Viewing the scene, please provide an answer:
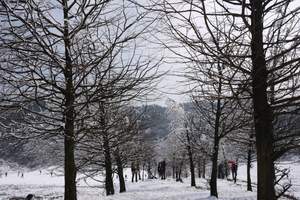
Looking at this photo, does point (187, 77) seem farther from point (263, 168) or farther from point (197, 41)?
point (263, 168)

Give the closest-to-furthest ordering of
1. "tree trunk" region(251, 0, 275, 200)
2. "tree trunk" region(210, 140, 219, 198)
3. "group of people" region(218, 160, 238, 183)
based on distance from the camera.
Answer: "tree trunk" region(251, 0, 275, 200)
"tree trunk" region(210, 140, 219, 198)
"group of people" region(218, 160, 238, 183)

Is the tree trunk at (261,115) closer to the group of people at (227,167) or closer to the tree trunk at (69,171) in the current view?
the tree trunk at (69,171)

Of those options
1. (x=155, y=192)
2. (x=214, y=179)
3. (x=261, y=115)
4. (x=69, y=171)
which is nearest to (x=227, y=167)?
(x=155, y=192)

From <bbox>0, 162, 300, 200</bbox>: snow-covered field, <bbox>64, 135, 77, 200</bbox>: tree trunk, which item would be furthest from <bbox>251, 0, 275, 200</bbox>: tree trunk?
<bbox>64, 135, 77, 200</bbox>: tree trunk

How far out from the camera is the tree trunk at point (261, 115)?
540 cm

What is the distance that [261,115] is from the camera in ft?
18.1

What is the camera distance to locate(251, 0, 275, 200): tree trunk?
540 centimetres

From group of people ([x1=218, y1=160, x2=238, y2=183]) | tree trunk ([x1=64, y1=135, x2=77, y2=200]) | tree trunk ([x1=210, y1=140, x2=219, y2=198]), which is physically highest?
tree trunk ([x1=64, y1=135, x2=77, y2=200])

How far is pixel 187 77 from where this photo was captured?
6.35 meters

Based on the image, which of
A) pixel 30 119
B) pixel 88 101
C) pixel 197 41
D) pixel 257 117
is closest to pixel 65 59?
pixel 88 101

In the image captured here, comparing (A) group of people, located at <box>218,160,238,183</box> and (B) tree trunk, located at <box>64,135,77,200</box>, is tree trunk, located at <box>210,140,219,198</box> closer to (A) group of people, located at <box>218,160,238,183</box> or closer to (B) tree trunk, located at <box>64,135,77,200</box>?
(B) tree trunk, located at <box>64,135,77,200</box>

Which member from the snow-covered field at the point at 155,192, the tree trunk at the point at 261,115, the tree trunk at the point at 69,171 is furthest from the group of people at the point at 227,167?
the tree trunk at the point at 261,115

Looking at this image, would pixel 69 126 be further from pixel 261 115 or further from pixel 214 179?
pixel 214 179

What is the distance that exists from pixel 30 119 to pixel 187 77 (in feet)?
11.2
